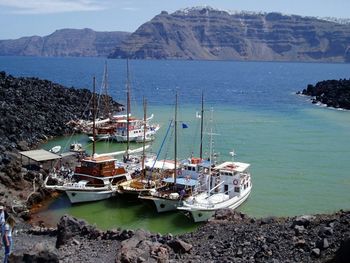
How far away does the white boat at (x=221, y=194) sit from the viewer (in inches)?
1108

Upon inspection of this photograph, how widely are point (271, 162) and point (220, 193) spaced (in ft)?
44.8

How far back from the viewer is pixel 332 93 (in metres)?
95.5

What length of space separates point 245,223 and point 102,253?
6.77 meters

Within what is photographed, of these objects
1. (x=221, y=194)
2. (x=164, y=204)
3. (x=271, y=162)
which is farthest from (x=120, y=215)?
(x=271, y=162)

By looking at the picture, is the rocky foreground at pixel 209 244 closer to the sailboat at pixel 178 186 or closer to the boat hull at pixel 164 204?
the boat hull at pixel 164 204

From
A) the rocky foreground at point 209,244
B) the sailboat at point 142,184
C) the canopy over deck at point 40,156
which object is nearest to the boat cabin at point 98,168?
the sailboat at point 142,184

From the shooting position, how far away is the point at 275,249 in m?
17.3

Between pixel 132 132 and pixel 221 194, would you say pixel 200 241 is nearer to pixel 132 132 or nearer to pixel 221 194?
pixel 221 194

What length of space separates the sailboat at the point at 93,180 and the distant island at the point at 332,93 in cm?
6045

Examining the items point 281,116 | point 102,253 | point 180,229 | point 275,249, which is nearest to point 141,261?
point 102,253

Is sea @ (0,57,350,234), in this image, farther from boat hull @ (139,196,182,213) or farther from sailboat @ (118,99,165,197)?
sailboat @ (118,99,165,197)

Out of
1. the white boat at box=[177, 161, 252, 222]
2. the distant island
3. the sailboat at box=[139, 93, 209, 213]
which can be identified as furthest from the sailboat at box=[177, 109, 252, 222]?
the distant island

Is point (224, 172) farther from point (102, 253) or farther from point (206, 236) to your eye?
point (102, 253)

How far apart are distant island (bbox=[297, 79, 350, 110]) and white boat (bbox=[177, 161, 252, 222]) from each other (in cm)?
5825
